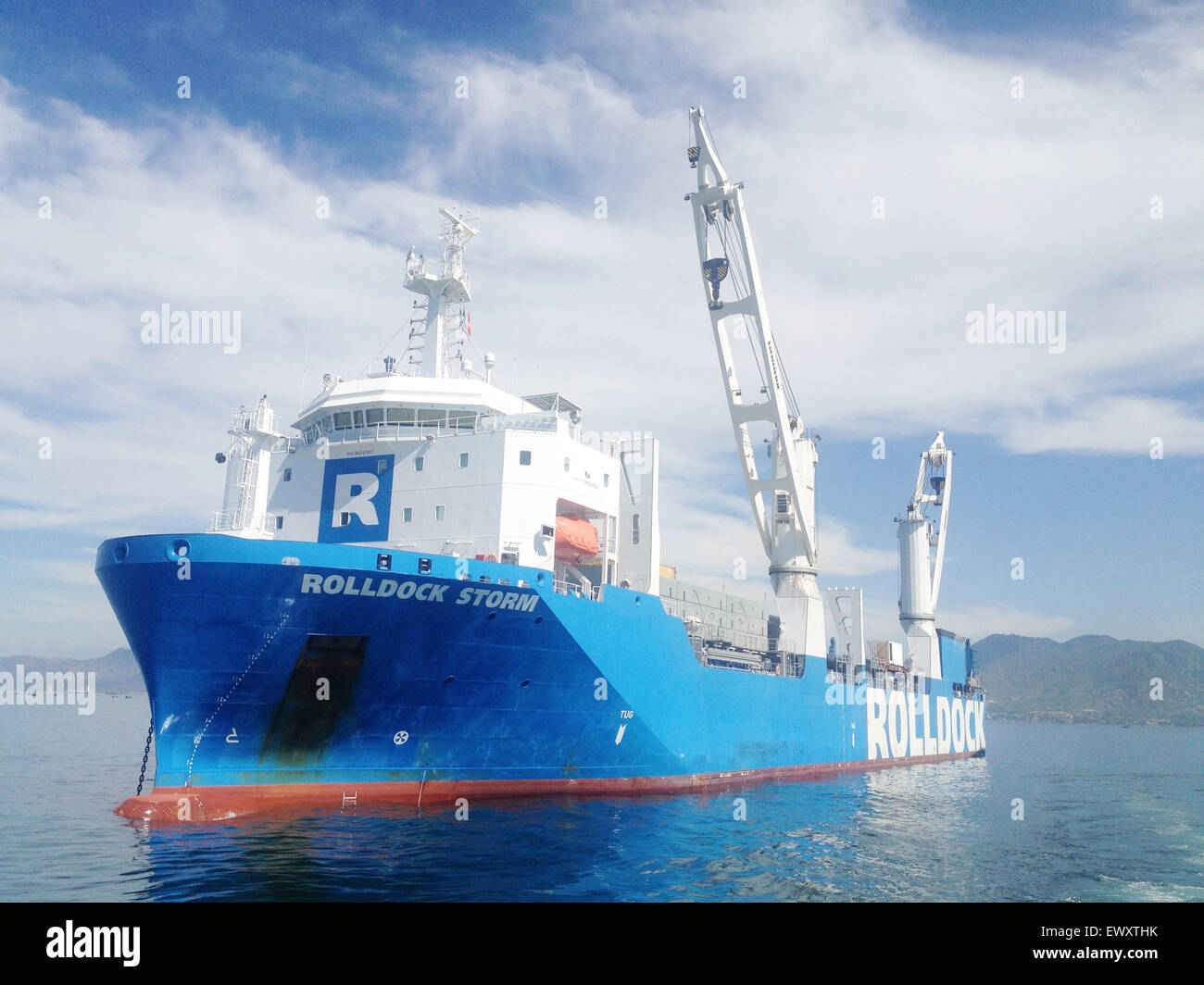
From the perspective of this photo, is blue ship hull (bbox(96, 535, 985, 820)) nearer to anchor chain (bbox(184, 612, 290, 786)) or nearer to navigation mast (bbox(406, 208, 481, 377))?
anchor chain (bbox(184, 612, 290, 786))

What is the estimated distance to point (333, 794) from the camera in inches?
681

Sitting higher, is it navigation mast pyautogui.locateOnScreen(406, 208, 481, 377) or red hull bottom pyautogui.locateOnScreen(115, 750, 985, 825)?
navigation mast pyautogui.locateOnScreen(406, 208, 481, 377)

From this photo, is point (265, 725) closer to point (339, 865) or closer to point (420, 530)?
point (339, 865)

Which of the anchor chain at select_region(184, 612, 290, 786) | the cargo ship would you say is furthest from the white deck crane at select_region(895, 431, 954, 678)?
the anchor chain at select_region(184, 612, 290, 786)

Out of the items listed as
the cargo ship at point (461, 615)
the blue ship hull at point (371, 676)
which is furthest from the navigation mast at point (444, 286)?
the blue ship hull at point (371, 676)

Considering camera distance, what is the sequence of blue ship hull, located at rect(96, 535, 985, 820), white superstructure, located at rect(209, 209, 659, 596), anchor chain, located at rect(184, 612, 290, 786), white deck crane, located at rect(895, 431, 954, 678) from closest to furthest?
1. blue ship hull, located at rect(96, 535, 985, 820)
2. anchor chain, located at rect(184, 612, 290, 786)
3. white superstructure, located at rect(209, 209, 659, 596)
4. white deck crane, located at rect(895, 431, 954, 678)

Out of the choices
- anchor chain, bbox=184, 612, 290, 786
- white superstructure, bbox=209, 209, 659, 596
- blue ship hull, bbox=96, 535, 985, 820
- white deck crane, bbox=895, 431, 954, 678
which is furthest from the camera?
white deck crane, bbox=895, 431, 954, 678

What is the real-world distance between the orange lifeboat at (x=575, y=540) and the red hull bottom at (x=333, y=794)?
6167 millimetres

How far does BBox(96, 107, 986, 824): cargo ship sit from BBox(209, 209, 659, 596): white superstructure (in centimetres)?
7

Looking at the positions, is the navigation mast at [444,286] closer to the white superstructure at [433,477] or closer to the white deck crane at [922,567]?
the white superstructure at [433,477]

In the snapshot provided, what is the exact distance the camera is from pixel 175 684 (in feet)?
53.1

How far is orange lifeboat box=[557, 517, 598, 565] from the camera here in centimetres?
2292

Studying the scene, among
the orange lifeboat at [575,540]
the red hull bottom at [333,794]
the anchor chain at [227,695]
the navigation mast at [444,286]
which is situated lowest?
the red hull bottom at [333,794]

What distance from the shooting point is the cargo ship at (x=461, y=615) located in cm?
1633
